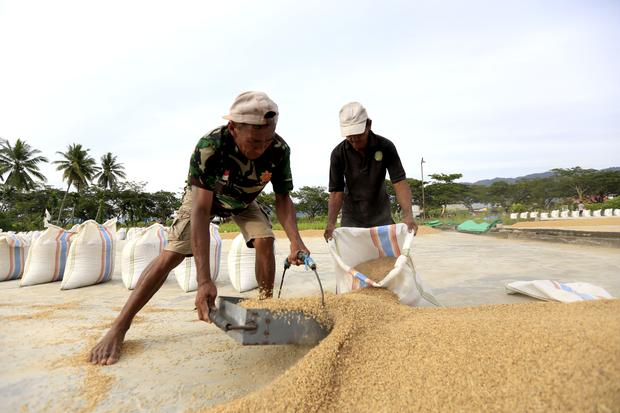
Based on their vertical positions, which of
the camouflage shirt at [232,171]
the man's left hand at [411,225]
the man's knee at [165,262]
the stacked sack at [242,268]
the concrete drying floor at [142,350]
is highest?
the camouflage shirt at [232,171]

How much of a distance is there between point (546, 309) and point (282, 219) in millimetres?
1298

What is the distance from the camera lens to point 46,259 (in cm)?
378

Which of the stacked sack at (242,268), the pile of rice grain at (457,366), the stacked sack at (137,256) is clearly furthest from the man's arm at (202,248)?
the stacked sack at (137,256)

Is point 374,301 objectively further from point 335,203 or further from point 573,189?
point 573,189

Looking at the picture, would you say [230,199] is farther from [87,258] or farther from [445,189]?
[445,189]

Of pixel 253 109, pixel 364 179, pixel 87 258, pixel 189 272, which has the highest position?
pixel 253 109

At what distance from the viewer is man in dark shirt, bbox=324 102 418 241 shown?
249 centimetres

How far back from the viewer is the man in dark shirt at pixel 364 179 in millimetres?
2492

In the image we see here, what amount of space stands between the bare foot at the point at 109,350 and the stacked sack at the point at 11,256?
3.64 m

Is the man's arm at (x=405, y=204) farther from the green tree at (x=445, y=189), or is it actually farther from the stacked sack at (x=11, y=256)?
the green tree at (x=445, y=189)

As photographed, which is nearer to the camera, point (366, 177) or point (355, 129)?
point (355, 129)

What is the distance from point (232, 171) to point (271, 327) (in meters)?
0.82

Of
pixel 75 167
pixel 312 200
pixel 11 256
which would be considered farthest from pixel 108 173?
pixel 11 256

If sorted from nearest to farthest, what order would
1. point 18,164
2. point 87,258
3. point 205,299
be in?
point 205,299 < point 87,258 < point 18,164
